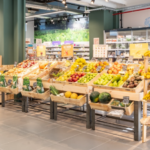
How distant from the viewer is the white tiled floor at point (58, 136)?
3.62 meters

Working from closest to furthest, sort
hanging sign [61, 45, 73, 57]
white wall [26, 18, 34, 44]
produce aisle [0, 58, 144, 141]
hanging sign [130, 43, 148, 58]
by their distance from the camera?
produce aisle [0, 58, 144, 141], hanging sign [130, 43, 148, 58], hanging sign [61, 45, 73, 57], white wall [26, 18, 34, 44]

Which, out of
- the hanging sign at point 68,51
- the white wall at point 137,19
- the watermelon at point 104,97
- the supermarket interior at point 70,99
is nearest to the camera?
the supermarket interior at point 70,99

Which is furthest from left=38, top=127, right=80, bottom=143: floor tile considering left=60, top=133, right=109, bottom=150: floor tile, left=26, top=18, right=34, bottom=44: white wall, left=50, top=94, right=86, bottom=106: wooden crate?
left=26, top=18, right=34, bottom=44: white wall

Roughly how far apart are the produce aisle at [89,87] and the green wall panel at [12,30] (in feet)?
4.04

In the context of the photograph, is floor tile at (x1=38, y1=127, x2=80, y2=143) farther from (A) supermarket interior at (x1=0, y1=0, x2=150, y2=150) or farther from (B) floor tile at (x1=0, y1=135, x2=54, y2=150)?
(B) floor tile at (x1=0, y1=135, x2=54, y2=150)

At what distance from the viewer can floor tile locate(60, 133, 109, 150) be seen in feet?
11.9

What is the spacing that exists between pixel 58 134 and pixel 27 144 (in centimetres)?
66

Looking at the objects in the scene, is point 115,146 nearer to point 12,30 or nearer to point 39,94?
point 39,94

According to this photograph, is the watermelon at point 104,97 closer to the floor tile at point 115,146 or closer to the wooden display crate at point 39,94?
the floor tile at point 115,146

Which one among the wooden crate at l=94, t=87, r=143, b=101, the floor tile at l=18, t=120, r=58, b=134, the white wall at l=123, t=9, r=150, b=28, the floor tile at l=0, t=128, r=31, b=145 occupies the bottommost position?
the floor tile at l=0, t=128, r=31, b=145

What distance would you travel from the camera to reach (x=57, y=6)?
45.9 ft

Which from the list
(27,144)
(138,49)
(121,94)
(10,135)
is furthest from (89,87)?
(138,49)

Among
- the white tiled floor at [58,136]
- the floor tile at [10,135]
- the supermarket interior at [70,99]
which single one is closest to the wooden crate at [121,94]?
the supermarket interior at [70,99]

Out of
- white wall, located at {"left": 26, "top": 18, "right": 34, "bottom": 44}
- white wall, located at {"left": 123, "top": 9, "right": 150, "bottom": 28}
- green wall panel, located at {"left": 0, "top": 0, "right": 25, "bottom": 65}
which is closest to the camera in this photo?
green wall panel, located at {"left": 0, "top": 0, "right": 25, "bottom": 65}
